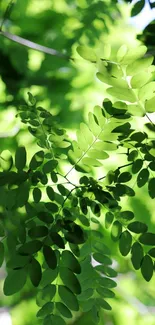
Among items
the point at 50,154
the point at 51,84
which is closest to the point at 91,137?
the point at 50,154

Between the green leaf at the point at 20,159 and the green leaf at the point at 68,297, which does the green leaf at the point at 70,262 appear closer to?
the green leaf at the point at 68,297

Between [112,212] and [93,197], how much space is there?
0.04 meters

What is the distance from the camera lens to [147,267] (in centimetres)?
60

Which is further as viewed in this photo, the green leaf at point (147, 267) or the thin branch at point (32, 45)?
the thin branch at point (32, 45)

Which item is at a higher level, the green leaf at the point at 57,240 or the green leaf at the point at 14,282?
the green leaf at the point at 57,240

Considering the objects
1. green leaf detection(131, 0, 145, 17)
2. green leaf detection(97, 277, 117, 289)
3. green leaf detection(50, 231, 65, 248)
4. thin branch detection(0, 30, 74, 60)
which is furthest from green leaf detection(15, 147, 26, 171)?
thin branch detection(0, 30, 74, 60)

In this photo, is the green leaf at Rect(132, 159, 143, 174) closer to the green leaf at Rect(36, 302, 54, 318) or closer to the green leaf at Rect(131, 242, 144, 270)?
the green leaf at Rect(131, 242, 144, 270)

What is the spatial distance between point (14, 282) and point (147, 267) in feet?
0.63

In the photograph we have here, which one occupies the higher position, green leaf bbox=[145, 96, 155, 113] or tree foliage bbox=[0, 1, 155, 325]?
green leaf bbox=[145, 96, 155, 113]

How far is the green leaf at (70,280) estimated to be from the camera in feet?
1.88

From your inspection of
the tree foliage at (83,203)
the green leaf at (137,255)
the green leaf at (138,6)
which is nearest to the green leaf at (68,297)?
the tree foliage at (83,203)

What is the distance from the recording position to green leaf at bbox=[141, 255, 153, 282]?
1.96ft

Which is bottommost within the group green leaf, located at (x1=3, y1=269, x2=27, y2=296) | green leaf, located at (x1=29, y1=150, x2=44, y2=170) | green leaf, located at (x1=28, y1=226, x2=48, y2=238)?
green leaf, located at (x1=3, y1=269, x2=27, y2=296)

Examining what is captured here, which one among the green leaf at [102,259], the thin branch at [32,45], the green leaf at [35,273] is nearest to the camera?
the green leaf at [35,273]
